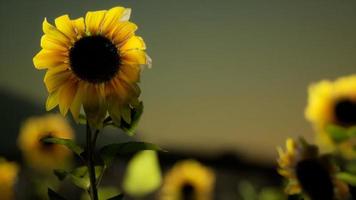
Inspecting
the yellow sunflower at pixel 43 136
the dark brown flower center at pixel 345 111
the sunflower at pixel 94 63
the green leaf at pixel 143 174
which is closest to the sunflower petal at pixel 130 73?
the sunflower at pixel 94 63

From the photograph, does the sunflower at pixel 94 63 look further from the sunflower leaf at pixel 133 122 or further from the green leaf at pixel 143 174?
the green leaf at pixel 143 174

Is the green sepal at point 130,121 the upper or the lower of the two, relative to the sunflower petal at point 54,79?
upper

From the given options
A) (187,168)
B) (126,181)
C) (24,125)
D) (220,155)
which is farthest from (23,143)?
(220,155)

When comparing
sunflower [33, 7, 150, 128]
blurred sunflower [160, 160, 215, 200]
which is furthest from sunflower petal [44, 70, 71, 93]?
blurred sunflower [160, 160, 215, 200]

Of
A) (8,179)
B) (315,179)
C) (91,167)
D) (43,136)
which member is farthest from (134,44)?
(43,136)

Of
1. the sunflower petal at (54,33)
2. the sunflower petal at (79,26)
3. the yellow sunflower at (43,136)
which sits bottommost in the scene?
the yellow sunflower at (43,136)

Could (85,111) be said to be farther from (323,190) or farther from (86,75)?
(323,190)

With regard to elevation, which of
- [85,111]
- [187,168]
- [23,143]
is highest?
[85,111]
